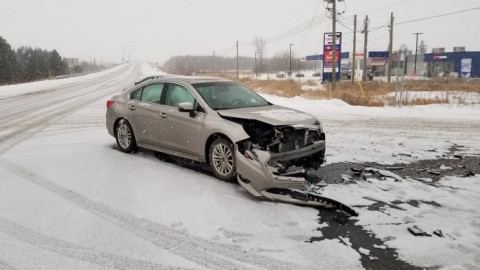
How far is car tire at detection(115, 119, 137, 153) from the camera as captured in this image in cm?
783

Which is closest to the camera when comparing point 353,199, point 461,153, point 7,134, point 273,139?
point 353,199

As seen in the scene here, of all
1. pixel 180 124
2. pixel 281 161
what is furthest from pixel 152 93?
pixel 281 161

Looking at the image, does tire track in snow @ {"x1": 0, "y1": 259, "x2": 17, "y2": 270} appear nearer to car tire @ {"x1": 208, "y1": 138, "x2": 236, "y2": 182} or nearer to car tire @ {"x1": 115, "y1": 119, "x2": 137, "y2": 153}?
car tire @ {"x1": 208, "y1": 138, "x2": 236, "y2": 182}

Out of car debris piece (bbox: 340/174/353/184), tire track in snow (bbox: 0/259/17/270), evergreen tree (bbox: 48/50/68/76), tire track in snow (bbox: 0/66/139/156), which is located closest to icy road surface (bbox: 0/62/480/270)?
tire track in snow (bbox: 0/259/17/270)

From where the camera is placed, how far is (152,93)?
297 inches

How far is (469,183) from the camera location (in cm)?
596

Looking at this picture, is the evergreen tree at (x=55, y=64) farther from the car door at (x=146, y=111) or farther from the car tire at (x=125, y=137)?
the car door at (x=146, y=111)

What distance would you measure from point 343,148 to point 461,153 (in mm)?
2392

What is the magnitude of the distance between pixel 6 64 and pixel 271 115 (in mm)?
86885

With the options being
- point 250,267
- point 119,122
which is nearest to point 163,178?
point 119,122

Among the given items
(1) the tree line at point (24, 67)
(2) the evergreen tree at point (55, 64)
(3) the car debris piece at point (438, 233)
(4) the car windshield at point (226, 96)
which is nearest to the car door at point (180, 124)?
(4) the car windshield at point (226, 96)

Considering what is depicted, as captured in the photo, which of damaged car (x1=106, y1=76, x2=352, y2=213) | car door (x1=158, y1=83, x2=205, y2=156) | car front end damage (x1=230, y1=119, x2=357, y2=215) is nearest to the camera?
car front end damage (x1=230, y1=119, x2=357, y2=215)

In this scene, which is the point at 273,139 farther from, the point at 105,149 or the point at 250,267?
the point at 105,149

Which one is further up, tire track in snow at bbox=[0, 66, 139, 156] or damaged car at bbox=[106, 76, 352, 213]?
damaged car at bbox=[106, 76, 352, 213]
